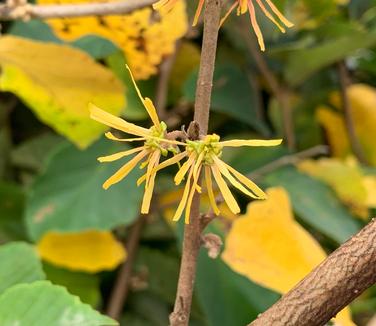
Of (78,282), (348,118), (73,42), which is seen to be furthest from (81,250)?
(348,118)

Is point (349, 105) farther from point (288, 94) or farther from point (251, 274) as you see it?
point (251, 274)

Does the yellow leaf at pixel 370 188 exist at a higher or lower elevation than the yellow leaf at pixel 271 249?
lower

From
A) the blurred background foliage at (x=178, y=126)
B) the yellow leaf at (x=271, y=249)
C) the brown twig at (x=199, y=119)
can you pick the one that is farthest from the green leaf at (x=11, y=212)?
the brown twig at (x=199, y=119)

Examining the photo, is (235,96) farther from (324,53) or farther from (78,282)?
(78,282)

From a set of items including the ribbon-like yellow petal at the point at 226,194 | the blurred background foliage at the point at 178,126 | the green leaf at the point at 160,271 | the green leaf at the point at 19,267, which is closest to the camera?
the ribbon-like yellow petal at the point at 226,194

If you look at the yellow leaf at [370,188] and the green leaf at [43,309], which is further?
the yellow leaf at [370,188]

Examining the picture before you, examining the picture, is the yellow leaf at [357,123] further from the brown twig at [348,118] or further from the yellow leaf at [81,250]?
the yellow leaf at [81,250]

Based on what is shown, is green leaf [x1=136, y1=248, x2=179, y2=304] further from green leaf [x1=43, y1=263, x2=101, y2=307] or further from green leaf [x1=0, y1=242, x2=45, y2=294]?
green leaf [x1=0, y1=242, x2=45, y2=294]
